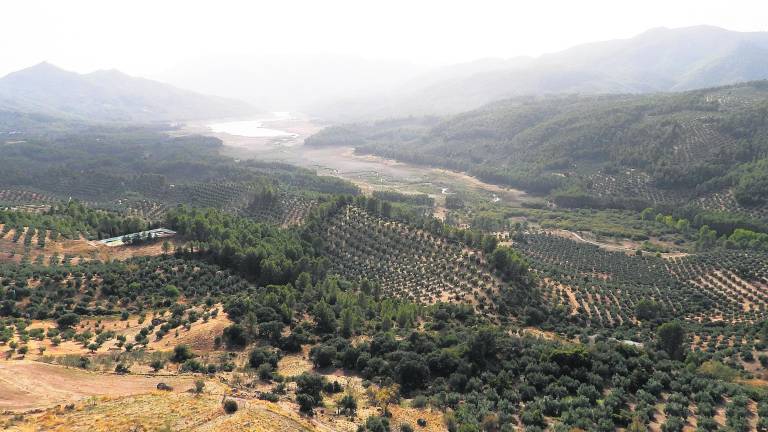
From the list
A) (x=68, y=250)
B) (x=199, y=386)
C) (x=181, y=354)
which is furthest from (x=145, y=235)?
(x=199, y=386)

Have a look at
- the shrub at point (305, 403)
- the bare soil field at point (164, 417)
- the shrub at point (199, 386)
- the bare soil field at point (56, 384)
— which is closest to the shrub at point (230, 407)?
the bare soil field at point (164, 417)

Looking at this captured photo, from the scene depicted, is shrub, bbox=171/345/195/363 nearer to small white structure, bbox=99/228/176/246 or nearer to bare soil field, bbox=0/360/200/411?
bare soil field, bbox=0/360/200/411

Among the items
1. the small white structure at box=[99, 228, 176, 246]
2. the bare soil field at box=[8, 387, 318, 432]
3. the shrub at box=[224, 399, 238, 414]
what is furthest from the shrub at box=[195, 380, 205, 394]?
the small white structure at box=[99, 228, 176, 246]

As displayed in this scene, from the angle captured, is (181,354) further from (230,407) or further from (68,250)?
(68,250)

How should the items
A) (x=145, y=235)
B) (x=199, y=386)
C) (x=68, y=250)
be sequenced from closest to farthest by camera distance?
1. (x=199, y=386)
2. (x=68, y=250)
3. (x=145, y=235)

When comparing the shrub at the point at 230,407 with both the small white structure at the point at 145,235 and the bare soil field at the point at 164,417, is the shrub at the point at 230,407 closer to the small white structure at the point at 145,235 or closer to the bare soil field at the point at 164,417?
the bare soil field at the point at 164,417

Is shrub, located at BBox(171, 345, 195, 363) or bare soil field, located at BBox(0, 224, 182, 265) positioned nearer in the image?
shrub, located at BBox(171, 345, 195, 363)

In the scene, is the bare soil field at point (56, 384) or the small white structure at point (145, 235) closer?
the bare soil field at point (56, 384)

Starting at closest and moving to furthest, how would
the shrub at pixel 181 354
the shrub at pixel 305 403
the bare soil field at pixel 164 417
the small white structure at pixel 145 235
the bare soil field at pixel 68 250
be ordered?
the bare soil field at pixel 164 417
the shrub at pixel 305 403
the shrub at pixel 181 354
the bare soil field at pixel 68 250
the small white structure at pixel 145 235

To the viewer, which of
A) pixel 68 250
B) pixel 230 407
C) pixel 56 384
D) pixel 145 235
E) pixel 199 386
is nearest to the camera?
pixel 230 407

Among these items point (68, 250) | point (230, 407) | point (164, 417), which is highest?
point (164, 417)

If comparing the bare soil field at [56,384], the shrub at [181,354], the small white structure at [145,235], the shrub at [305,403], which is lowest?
the small white structure at [145,235]

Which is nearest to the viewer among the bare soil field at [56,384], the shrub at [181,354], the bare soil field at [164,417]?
the bare soil field at [164,417]
